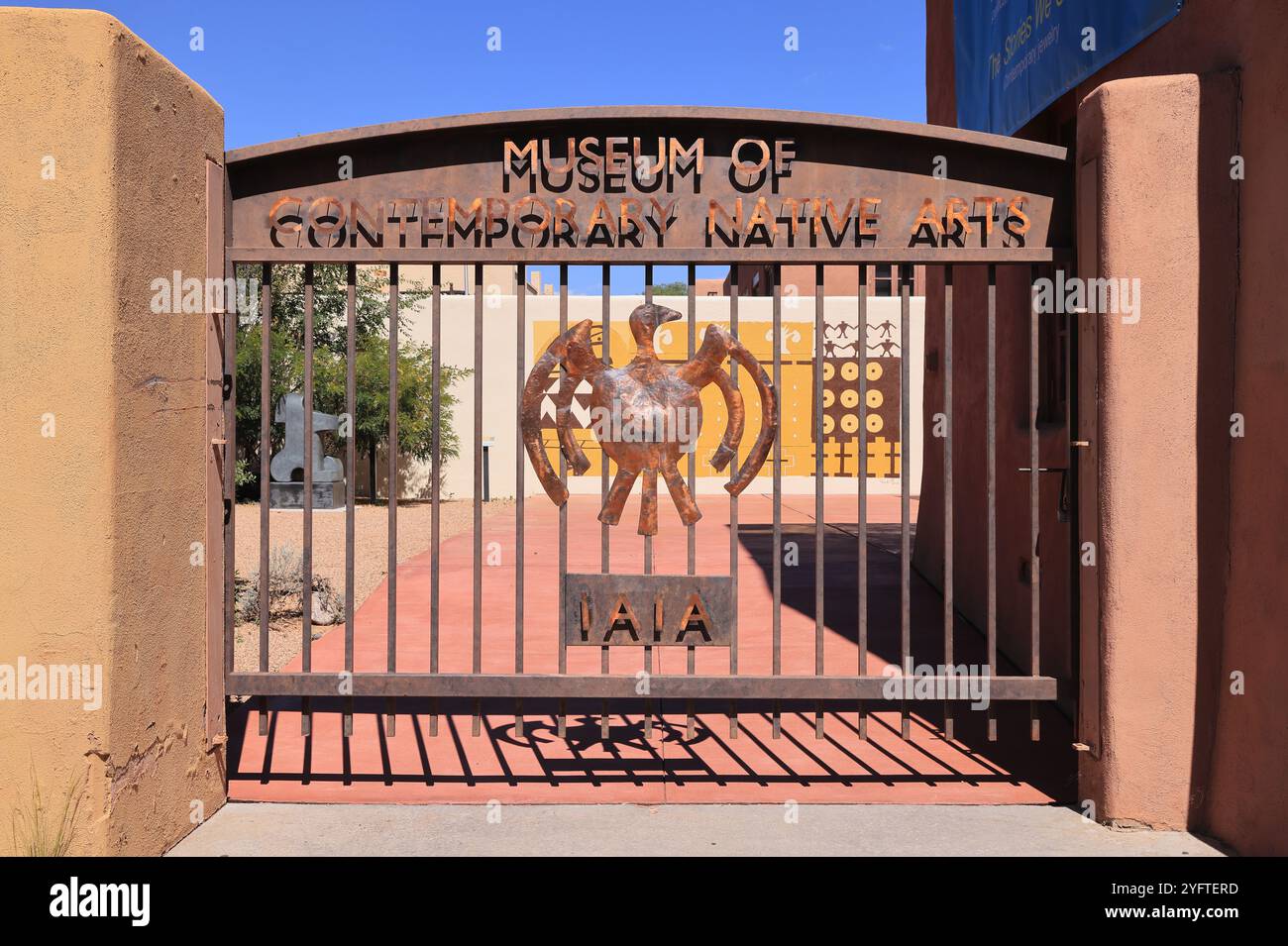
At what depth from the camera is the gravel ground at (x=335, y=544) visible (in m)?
8.30

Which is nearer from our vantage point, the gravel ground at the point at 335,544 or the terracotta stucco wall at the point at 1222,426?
the terracotta stucco wall at the point at 1222,426

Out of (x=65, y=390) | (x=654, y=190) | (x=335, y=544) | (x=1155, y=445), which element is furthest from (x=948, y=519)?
(x=335, y=544)

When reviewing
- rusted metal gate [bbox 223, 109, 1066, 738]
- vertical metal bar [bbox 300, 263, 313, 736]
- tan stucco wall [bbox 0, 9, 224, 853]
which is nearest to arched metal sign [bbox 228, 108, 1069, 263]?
rusted metal gate [bbox 223, 109, 1066, 738]

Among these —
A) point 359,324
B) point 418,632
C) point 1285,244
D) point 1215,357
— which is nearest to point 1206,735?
point 1215,357

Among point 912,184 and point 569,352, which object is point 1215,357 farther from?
point 569,352

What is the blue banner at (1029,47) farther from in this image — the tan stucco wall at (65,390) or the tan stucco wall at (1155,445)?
the tan stucco wall at (65,390)

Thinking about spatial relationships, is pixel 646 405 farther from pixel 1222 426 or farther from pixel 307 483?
pixel 1222 426

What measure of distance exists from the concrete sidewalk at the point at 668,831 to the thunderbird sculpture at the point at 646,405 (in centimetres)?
124

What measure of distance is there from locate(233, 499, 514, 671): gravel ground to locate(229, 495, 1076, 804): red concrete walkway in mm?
517

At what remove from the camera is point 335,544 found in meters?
13.9

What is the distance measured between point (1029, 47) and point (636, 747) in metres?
4.92

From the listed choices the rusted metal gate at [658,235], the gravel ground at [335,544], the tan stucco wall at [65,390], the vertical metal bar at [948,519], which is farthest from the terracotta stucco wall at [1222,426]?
the gravel ground at [335,544]

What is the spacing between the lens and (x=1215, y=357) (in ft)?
14.2

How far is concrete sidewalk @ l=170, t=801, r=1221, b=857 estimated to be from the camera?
4.12m
